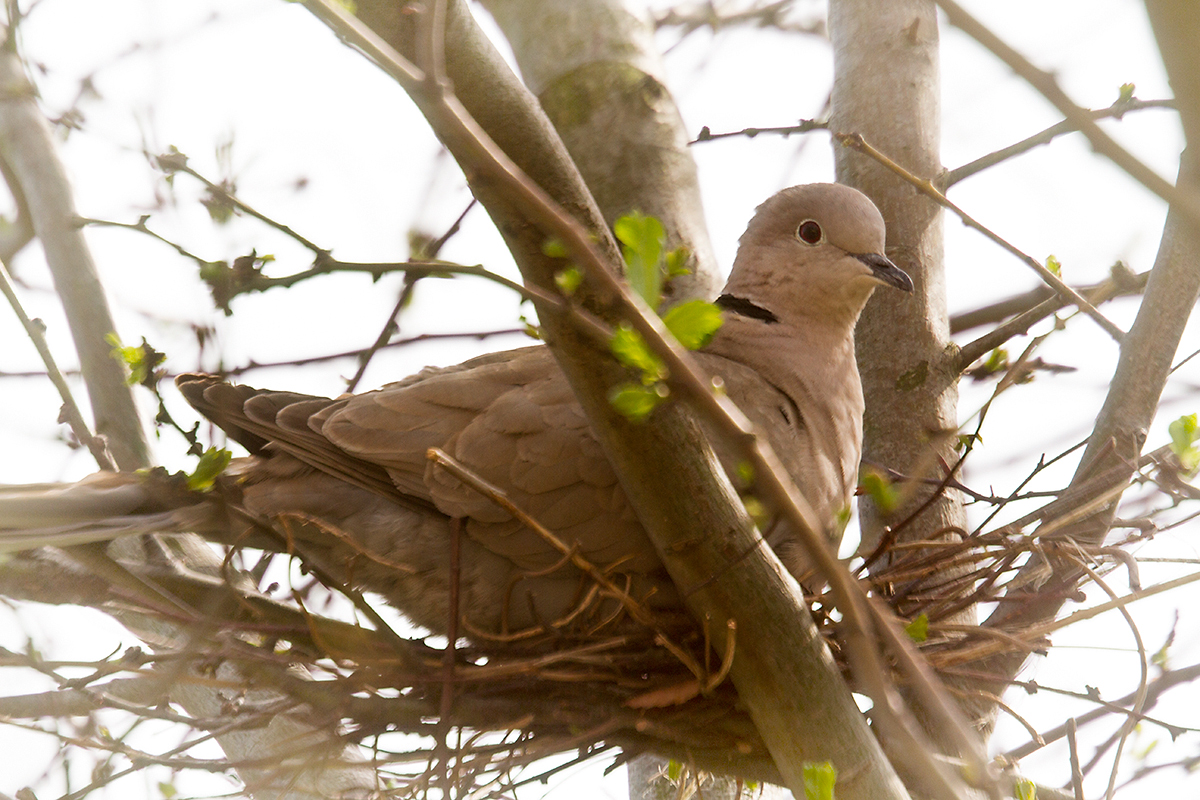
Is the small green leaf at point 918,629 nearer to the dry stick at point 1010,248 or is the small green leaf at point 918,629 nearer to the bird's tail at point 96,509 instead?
the dry stick at point 1010,248

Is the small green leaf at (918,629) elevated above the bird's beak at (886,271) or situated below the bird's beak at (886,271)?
below

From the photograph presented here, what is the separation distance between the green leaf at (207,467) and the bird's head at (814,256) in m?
1.71

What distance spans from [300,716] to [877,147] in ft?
7.73

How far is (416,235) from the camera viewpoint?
2695mm

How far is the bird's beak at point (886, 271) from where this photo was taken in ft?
9.64

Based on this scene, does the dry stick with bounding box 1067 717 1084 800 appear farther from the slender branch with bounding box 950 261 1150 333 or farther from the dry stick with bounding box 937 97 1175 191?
the dry stick with bounding box 937 97 1175 191

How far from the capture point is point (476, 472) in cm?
249

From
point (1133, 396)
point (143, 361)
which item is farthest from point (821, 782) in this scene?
point (143, 361)

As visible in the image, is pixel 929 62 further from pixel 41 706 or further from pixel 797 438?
pixel 41 706

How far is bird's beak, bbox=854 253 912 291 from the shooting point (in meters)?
2.94

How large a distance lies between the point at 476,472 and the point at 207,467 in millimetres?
607

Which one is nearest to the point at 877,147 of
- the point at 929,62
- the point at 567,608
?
the point at 929,62

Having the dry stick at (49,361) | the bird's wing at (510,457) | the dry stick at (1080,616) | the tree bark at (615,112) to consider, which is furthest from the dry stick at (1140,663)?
the dry stick at (49,361)

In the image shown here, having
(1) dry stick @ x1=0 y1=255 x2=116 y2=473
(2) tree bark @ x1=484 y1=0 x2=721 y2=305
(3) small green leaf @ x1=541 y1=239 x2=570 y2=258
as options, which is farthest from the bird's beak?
(1) dry stick @ x1=0 y1=255 x2=116 y2=473
